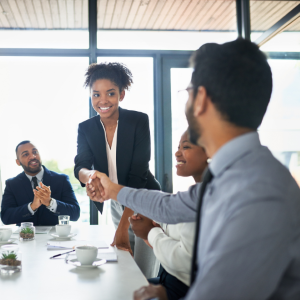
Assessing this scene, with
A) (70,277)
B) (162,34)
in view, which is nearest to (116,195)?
(70,277)

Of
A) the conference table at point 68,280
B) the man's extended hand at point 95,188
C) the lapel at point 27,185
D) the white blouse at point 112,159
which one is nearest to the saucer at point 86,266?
the conference table at point 68,280

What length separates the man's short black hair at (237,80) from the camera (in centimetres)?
83

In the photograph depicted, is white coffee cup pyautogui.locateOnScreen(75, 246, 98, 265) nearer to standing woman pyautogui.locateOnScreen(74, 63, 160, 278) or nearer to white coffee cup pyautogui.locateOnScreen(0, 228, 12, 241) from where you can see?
white coffee cup pyautogui.locateOnScreen(0, 228, 12, 241)

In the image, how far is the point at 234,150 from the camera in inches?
32.7

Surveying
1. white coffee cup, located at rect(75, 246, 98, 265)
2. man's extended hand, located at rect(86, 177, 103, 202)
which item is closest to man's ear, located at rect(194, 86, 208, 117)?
white coffee cup, located at rect(75, 246, 98, 265)

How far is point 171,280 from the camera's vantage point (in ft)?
5.07

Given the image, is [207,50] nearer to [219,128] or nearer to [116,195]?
[219,128]

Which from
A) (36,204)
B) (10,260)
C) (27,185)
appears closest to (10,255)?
(10,260)

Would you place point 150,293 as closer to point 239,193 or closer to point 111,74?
point 239,193

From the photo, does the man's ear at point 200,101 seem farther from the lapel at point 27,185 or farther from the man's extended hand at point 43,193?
the lapel at point 27,185

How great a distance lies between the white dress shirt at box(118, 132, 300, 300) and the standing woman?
1.52 metres

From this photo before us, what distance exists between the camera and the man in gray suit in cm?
66

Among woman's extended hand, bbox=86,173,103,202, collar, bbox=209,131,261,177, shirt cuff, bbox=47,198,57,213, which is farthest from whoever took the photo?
shirt cuff, bbox=47,198,57,213

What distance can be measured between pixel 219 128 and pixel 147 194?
1.63ft
